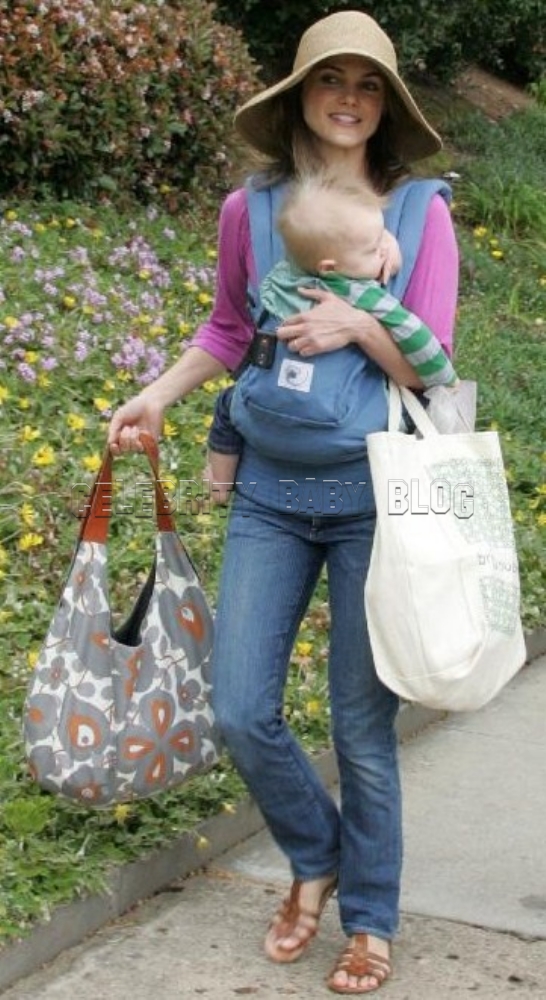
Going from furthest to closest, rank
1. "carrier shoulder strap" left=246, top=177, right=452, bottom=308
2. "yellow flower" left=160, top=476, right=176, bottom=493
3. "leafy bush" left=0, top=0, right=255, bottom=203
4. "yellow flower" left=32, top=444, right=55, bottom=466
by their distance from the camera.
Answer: "leafy bush" left=0, top=0, right=255, bottom=203, "yellow flower" left=160, top=476, right=176, bottom=493, "yellow flower" left=32, top=444, right=55, bottom=466, "carrier shoulder strap" left=246, top=177, right=452, bottom=308

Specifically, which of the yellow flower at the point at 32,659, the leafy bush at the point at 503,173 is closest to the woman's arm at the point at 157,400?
the yellow flower at the point at 32,659

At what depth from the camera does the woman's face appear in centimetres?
362

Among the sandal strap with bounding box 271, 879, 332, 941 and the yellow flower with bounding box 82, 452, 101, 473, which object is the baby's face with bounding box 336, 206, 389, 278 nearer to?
the sandal strap with bounding box 271, 879, 332, 941

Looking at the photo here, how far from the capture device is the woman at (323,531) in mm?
3625

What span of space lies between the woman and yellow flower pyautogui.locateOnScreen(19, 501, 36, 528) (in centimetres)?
172

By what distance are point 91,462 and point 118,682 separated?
1.85m

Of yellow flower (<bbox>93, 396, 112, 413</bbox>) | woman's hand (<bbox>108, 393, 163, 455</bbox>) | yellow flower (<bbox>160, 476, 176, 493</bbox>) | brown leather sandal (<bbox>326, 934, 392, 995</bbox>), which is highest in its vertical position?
yellow flower (<bbox>93, 396, 112, 413</bbox>)

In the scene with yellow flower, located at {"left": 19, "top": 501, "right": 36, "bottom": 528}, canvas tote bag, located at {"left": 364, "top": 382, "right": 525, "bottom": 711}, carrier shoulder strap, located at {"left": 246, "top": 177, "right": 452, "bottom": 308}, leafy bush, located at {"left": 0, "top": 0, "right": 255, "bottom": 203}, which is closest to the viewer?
canvas tote bag, located at {"left": 364, "top": 382, "right": 525, "bottom": 711}

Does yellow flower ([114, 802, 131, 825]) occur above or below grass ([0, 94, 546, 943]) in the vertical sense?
below

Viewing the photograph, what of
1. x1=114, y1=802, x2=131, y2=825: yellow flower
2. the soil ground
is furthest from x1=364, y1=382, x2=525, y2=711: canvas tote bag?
the soil ground

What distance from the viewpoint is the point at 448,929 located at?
163 inches

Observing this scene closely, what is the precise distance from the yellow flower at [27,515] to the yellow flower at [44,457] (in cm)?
15

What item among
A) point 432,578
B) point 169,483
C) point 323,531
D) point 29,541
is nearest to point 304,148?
point 323,531

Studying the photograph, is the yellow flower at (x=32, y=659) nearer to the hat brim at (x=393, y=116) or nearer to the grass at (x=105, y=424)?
the grass at (x=105, y=424)
